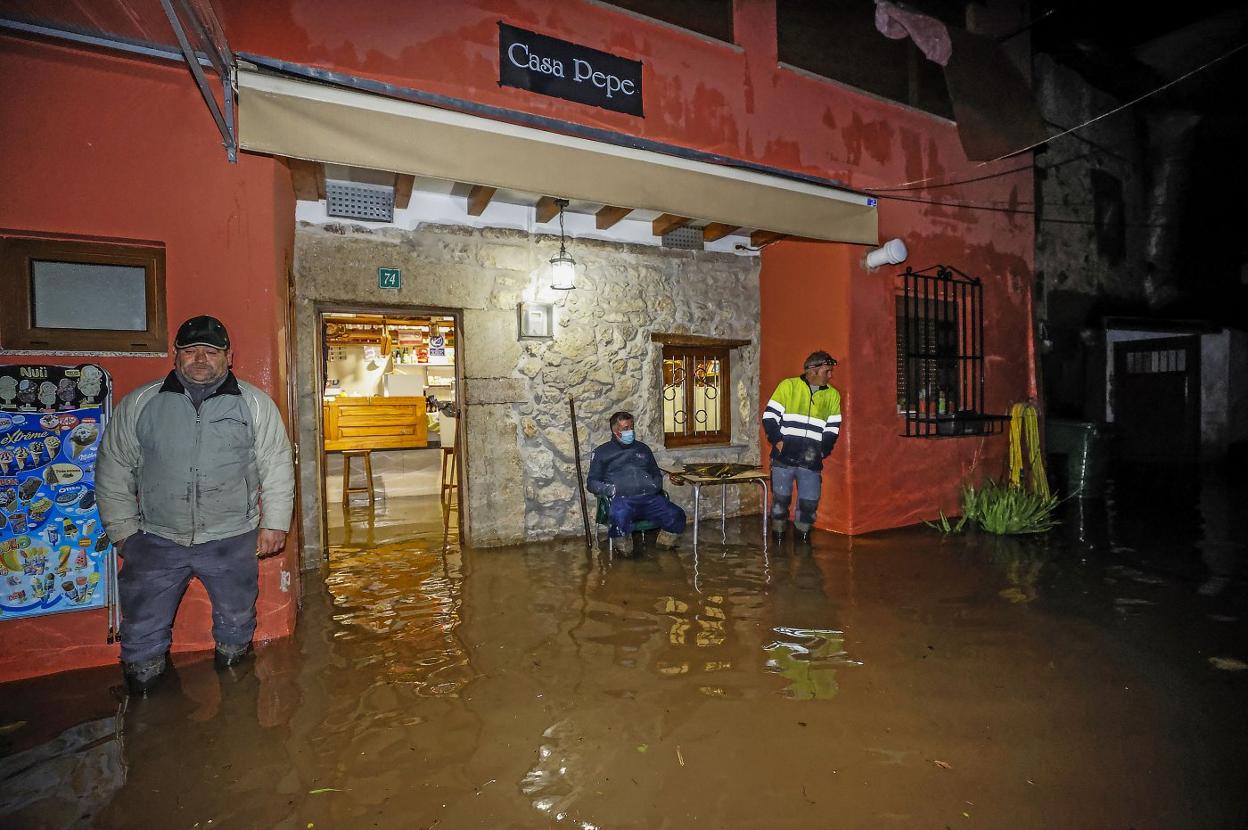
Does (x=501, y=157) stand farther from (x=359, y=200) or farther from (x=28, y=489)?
(x=28, y=489)

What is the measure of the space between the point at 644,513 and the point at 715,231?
327cm

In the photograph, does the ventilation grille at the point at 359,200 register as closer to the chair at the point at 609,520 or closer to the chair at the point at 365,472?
the chair at the point at 609,520

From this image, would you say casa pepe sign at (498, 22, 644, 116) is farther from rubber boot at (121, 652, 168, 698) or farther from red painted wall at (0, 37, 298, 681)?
rubber boot at (121, 652, 168, 698)

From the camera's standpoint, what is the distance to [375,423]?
1043 cm

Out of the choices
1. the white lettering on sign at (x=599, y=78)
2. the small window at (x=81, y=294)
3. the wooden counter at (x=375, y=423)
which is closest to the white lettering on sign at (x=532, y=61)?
the white lettering on sign at (x=599, y=78)

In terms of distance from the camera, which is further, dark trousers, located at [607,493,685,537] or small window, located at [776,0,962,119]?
small window, located at [776,0,962,119]

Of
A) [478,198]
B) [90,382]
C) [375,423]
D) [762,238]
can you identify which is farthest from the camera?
[375,423]

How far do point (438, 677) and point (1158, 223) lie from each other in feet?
43.0

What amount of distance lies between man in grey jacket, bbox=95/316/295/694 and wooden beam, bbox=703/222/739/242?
4.88m

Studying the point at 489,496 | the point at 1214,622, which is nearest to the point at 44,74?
the point at 489,496

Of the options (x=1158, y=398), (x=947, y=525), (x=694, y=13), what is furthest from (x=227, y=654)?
(x=1158, y=398)

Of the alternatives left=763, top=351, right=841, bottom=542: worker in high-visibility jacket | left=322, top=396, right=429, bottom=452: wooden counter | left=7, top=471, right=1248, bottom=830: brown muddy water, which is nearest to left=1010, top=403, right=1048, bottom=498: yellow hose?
left=7, top=471, right=1248, bottom=830: brown muddy water

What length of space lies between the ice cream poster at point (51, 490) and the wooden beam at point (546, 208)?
3685 millimetres

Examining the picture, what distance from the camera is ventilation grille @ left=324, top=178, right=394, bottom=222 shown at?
524cm
